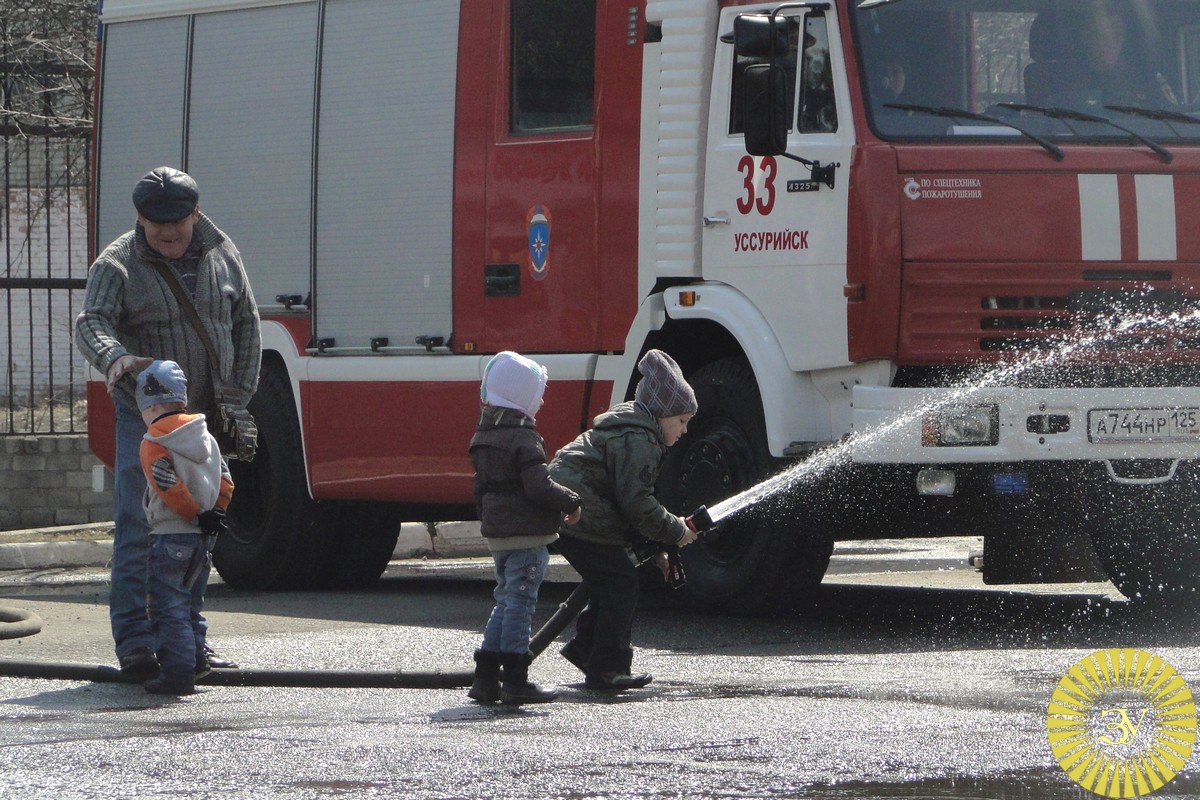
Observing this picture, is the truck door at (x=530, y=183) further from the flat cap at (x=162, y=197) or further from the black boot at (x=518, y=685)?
the black boot at (x=518, y=685)

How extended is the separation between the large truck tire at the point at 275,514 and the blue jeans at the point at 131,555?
4116 millimetres

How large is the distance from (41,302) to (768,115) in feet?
32.1

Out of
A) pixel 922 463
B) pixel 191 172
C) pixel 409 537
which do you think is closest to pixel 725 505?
pixel 922 463

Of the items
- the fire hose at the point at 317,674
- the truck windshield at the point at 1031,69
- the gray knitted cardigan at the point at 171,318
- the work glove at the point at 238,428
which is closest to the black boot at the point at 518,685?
the fire hose at the point at 317,674

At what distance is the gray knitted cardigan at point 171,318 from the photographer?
759cm

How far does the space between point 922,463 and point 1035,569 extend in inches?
55.1

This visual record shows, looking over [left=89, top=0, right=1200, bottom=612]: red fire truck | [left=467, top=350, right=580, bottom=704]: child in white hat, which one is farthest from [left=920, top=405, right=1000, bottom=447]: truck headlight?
[left=467, top=350, right=580, bottom=704]: child in white hat

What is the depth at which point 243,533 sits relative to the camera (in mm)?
12195

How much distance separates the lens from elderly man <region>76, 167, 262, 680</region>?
7.59 m

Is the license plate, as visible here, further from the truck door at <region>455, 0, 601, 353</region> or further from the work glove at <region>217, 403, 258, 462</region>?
the work glove at <region>217, 403, 258, 462</region>

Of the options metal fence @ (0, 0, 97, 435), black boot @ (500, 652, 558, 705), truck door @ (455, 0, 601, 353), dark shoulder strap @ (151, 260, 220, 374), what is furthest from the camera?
metal fence @ (0, 0, 97, 435)

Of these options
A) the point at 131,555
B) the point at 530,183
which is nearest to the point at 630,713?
the point at 131,555

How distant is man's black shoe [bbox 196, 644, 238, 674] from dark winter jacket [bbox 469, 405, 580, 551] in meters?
1.11

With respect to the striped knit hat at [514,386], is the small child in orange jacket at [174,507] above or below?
below
